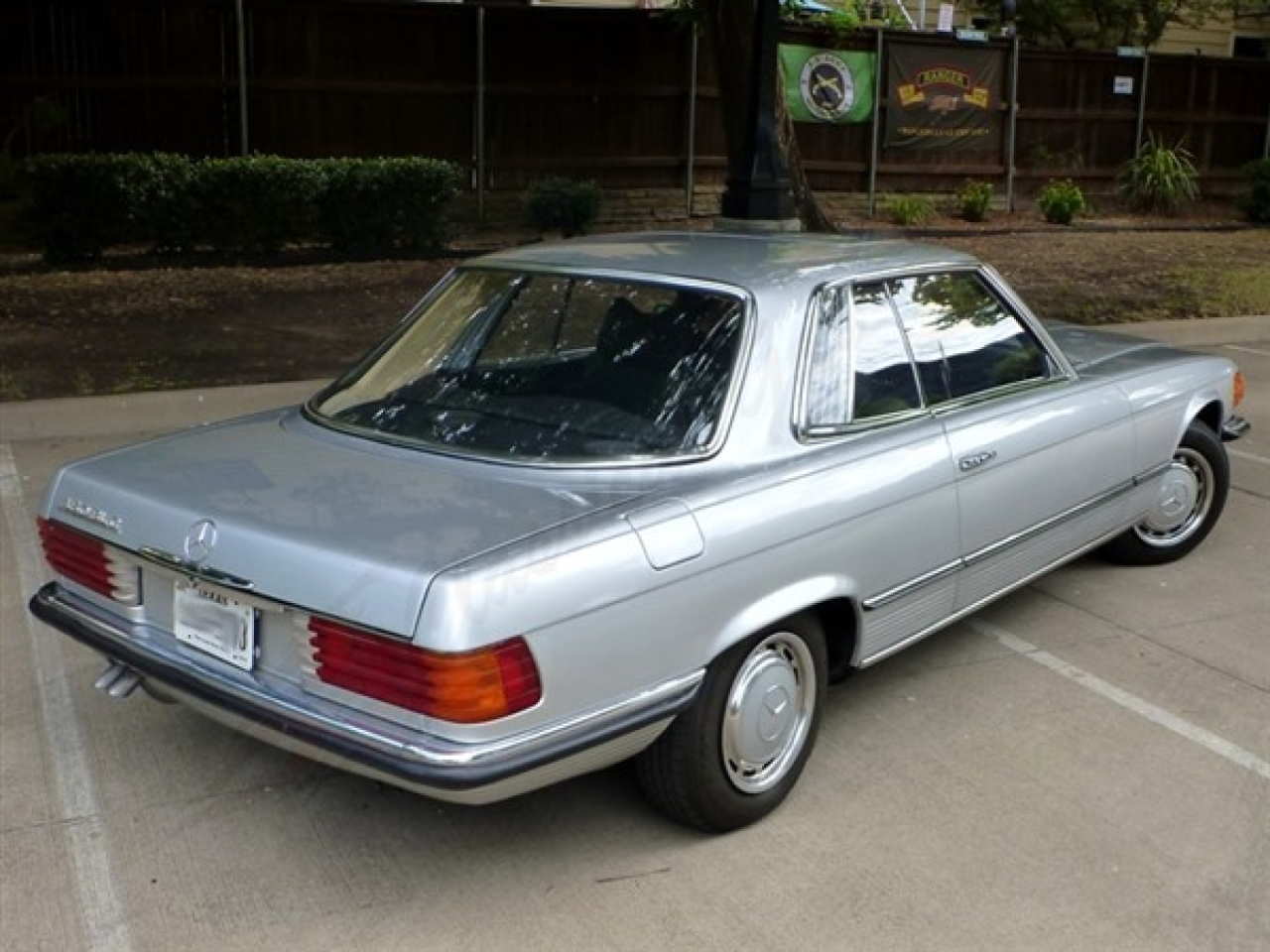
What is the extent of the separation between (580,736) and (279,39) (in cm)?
1322

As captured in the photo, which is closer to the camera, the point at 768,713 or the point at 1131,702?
the point at 768,713

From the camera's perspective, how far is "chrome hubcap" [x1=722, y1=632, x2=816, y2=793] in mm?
3373

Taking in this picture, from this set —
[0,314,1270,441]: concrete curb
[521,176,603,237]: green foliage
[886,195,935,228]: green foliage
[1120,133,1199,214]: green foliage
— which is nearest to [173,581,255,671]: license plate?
[0,314,1270,441]: concrete curb

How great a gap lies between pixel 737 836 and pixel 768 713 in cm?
34

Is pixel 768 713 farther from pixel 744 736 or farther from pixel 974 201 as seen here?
pixel 974 201

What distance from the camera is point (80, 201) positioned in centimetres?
1172

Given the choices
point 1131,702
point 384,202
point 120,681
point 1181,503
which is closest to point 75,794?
point 120,681

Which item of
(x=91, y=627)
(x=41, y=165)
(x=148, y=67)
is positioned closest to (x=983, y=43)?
(x=148, y=67)

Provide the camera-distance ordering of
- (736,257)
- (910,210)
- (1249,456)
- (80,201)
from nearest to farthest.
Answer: (736,257)
(1249,456)
(80,201)
(910,210)

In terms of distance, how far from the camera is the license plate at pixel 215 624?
10.1ft

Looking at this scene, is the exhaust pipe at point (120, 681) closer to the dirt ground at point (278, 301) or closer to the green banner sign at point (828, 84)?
the dirt ground at point (278, 301)

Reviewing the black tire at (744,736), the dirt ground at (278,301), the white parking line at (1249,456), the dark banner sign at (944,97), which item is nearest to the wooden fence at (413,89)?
the dark banner sign at (944,97)

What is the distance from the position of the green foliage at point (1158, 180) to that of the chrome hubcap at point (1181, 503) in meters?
15.2

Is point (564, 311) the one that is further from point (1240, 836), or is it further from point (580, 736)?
point (1240, 836)
